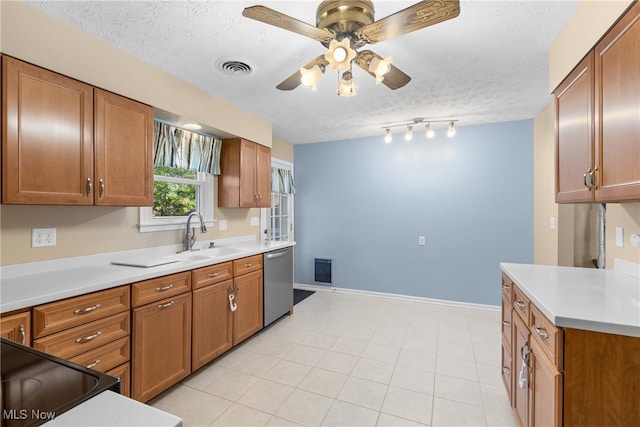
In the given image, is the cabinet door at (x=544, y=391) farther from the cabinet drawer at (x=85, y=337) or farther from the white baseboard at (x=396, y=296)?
the white baseboard at (x=396, y=296)

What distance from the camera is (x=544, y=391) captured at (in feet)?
4.23

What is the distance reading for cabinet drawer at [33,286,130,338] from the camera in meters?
1.42

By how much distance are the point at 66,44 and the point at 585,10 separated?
3047 mm

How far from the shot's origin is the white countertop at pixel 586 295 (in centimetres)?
112

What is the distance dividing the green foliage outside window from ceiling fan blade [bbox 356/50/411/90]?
2.12m

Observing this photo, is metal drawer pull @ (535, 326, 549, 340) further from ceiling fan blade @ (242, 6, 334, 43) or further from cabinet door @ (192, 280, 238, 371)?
cabinet door @ (192, 280, 238, 371)

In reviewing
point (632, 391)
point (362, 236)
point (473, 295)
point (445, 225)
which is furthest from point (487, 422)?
point (362, 236)

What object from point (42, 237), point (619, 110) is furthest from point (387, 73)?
point (42, 237)

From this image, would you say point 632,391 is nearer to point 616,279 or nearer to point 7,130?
point 616,279

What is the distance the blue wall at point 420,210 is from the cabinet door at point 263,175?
54.5 inches

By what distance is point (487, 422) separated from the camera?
1.89 m

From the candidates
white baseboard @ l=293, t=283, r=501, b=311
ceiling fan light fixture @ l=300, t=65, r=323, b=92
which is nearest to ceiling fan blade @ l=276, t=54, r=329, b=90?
ceiling fan light fixture @ l=300, t=65, r=323, b=92

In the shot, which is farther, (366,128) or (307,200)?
(307,200)

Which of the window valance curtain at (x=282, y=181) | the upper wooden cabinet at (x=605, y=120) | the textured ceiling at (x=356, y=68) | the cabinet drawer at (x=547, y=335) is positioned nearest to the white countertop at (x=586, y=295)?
the cabinet drawer at (x=547, y=335)
